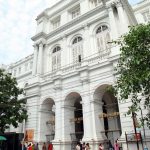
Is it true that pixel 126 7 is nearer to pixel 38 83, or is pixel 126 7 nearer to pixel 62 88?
pixel 62 88

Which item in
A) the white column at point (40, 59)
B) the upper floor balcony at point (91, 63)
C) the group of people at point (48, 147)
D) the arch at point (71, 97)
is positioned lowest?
the group of people at point (48, 147)

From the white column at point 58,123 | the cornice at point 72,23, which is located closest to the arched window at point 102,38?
the cornice at point 72,23

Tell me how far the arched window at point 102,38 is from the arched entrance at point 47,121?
28.8 ft

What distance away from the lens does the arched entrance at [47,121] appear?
2120 cm

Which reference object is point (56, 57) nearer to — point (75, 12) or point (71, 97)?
point (71, 97)

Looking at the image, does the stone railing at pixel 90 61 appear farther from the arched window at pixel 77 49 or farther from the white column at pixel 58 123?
the white column at pixel 58 123

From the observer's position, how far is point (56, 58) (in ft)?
83.2

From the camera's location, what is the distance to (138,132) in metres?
14.1

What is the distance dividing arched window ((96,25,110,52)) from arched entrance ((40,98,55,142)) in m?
8.76

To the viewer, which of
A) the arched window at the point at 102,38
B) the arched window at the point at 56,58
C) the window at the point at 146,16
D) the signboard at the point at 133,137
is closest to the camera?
the signboard at the point at 133,137

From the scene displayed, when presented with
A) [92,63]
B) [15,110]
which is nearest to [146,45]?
[92,63]

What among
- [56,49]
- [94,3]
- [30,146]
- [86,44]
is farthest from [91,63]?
[94,3]

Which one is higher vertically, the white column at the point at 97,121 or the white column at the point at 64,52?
the white column at the point at 64,52

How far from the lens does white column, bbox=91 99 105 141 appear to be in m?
16.7
